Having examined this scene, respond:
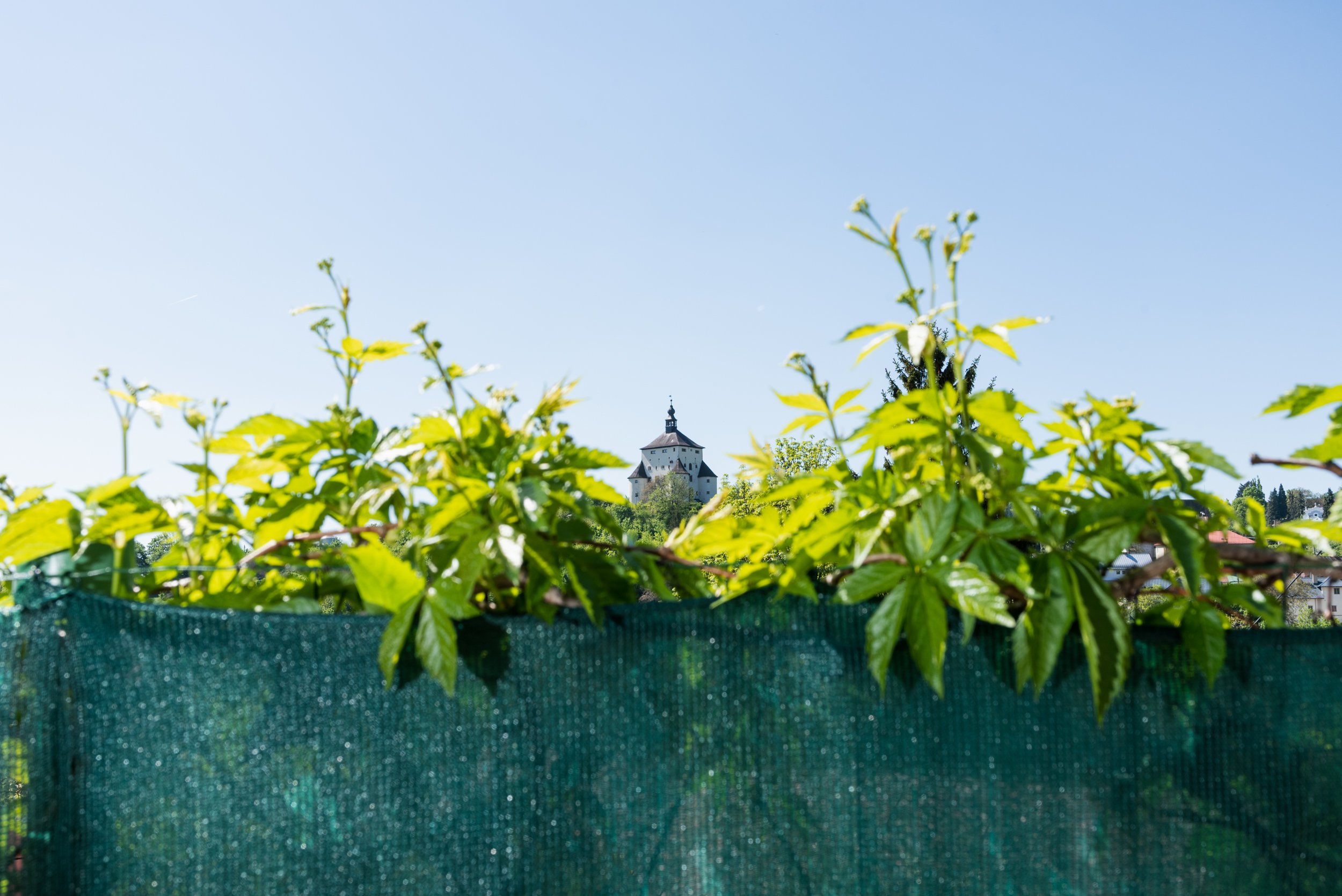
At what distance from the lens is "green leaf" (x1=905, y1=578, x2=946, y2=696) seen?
1113mm

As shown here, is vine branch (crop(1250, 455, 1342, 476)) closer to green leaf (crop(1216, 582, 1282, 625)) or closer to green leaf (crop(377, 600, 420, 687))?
green leaf (crop(1216, 582, 1282, 625))

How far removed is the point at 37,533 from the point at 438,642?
0.67 meters

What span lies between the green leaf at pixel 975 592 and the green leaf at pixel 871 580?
0.16ft

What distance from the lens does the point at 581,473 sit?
133 centimetres

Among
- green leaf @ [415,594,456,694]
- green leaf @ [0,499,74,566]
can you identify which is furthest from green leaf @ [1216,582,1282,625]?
green leaf @ [0,499,74,566]

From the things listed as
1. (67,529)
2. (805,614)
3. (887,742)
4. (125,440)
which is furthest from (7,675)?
(887,742)

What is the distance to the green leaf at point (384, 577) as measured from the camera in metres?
1.19

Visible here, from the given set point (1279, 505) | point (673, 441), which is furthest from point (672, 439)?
point (1279, 505)

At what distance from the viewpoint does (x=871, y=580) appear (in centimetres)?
114

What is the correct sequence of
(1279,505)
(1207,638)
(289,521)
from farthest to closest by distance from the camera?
(1279,505)
(289,521)
(1207,638)

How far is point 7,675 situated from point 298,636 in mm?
408

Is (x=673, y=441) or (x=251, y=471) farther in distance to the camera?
(x=673, y=441)

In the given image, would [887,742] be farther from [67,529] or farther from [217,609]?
[67,529]

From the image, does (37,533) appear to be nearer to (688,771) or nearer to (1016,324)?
(688,771)
